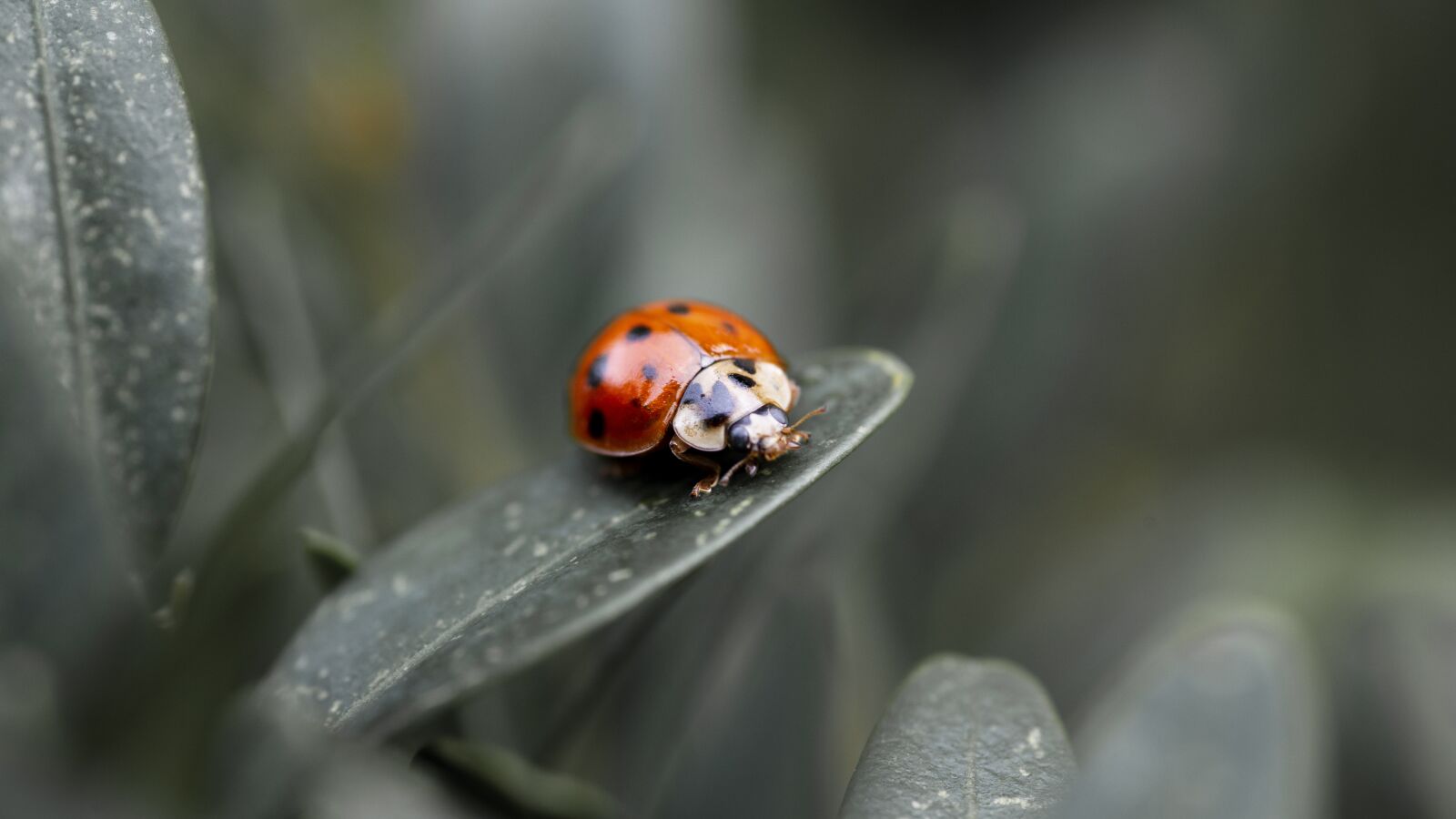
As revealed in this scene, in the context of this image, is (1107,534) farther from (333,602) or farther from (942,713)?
(333,602)

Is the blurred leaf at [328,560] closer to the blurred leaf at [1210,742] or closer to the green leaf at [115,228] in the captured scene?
the green leaf at [115,228]

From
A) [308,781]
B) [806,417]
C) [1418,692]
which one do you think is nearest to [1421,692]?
[1418,692]

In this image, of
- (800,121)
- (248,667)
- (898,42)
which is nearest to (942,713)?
(248,667)

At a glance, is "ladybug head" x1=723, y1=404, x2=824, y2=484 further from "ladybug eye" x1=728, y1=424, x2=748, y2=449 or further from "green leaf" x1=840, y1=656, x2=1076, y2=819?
"green leaf" x1=840, y1=656, x2=1076, y2=819

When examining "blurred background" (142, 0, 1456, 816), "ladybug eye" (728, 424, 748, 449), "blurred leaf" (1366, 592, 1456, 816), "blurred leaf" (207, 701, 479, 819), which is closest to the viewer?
"blurred leaf" (207, 701, 479, 819)

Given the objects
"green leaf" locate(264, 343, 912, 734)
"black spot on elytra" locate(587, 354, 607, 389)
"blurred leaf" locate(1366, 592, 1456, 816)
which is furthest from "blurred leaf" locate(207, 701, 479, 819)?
"blurred leaf" locate(1366, 592, 1456, 816)

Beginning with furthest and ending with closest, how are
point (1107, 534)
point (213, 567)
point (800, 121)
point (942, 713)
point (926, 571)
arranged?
point (800, 121), point (1107, 534), point (926, 571), point (213, 567), point (942, 713)

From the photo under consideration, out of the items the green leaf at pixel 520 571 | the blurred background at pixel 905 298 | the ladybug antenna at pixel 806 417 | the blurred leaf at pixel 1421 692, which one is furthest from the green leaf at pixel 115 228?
the blurred leaf at pixel 1421 692
